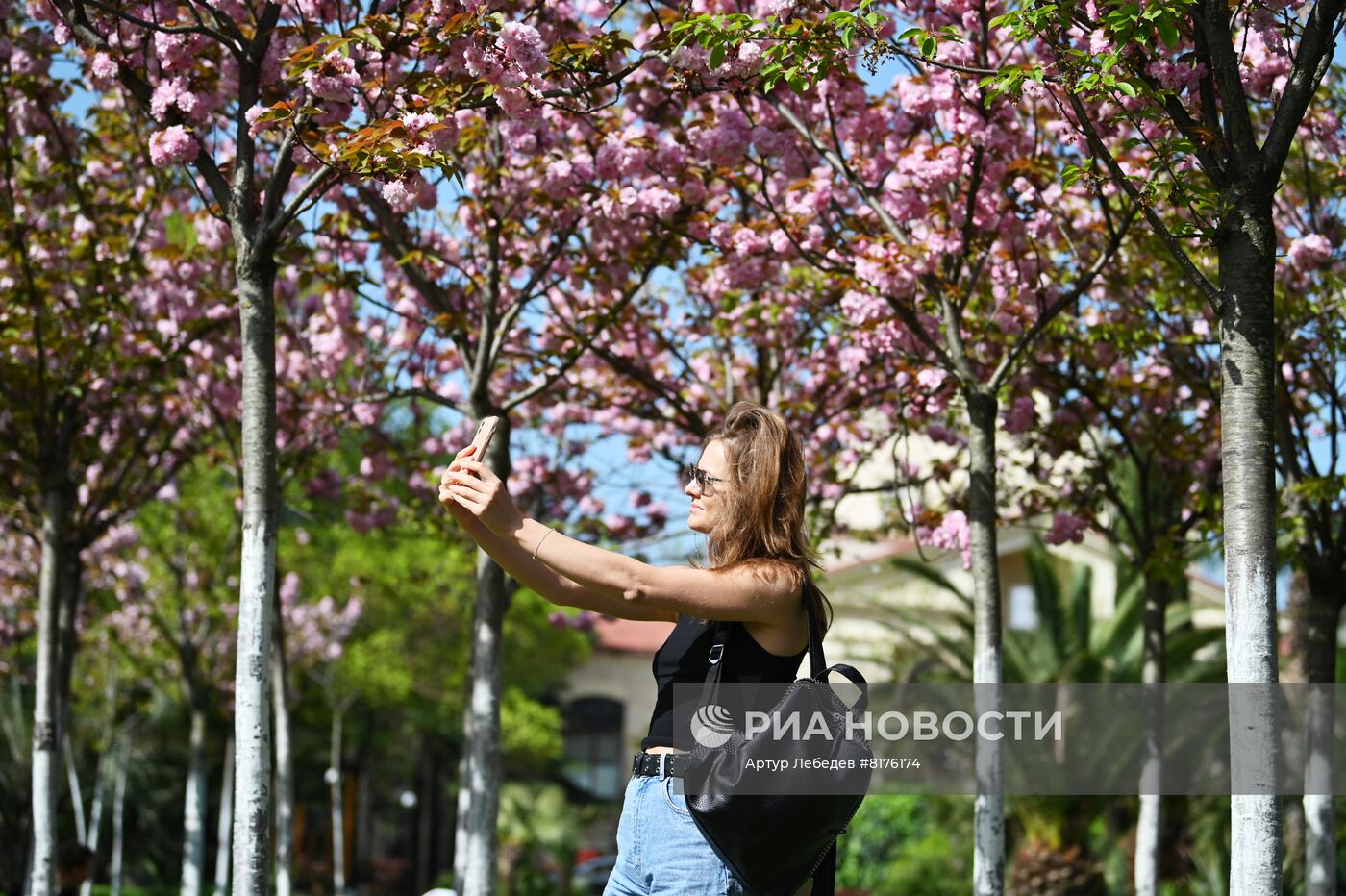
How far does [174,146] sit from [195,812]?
34.9ft

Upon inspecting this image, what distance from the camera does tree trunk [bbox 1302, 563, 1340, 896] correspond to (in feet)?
26.9

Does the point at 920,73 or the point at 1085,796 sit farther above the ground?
the point at 920,73

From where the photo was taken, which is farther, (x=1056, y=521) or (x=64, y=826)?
(x=64, y=826)

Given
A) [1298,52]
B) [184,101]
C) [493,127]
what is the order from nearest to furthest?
[1298,52], [184,101], [493,127]

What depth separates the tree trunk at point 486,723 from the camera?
26.9ft

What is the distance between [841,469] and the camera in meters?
11.9

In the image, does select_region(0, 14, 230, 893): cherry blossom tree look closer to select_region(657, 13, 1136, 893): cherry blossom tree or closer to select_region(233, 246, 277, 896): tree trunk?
select_region(233, 246, 277, 896): tree trunk

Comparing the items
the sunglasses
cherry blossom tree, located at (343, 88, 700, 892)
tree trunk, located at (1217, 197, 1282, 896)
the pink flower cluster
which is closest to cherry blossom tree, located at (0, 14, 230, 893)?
cherry blossom tree, located at (343, 88, 700, 892)

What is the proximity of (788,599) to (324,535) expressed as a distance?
2131 centimetres

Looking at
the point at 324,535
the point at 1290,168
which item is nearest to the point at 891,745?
the point at 324,535

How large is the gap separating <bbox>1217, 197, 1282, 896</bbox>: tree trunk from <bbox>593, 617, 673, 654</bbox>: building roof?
1197 inches

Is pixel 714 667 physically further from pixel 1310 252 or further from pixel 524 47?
pixel 1310 252

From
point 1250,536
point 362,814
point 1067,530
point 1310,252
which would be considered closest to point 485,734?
point 1067,530

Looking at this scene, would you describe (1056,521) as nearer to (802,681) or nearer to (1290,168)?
(1290,168)
